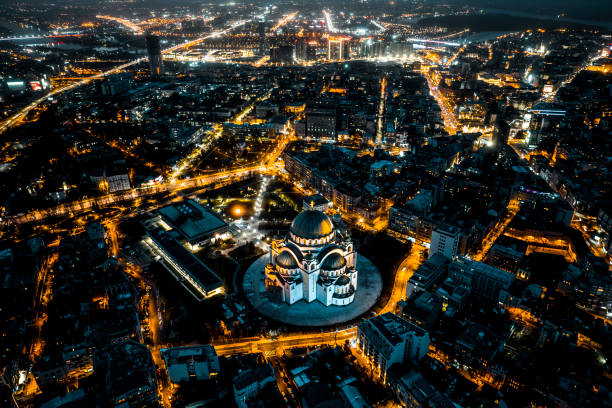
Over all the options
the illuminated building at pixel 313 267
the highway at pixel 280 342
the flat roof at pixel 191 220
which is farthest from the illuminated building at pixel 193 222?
the highway at pixel 280 342

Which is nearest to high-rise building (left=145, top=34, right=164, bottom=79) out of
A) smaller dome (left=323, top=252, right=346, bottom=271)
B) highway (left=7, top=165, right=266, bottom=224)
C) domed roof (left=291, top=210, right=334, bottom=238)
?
highway (left=7, top=165, right=266, bottom=224)

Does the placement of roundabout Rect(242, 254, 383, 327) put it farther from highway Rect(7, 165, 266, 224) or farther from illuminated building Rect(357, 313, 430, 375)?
highway Rect(7, 165, 266, 224)

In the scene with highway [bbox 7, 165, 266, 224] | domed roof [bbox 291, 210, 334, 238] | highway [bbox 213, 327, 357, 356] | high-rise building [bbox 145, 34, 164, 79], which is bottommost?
highway [bbox 213, 327, 357, 356]

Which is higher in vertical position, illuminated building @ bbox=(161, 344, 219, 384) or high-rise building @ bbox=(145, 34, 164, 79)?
high-rise building @ bbox=(145, 34, 164, 79)

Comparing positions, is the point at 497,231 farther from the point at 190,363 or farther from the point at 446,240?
the point at 190,363

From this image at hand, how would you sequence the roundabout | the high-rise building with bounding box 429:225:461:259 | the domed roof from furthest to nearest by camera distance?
the high-rise building with bounding box 429:225:461:259
the domed roof
the roundabout

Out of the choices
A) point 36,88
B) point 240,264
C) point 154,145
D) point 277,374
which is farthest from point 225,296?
point 36,88

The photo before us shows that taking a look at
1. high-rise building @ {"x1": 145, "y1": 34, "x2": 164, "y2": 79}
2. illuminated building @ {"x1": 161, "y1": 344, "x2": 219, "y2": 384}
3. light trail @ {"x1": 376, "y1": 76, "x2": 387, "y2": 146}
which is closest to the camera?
illuminated building @ {"x1": 161, "y1": 344, "x2": 219, "y2": 384}

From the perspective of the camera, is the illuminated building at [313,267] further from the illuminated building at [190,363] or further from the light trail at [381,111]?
the light trail at [381,111]
